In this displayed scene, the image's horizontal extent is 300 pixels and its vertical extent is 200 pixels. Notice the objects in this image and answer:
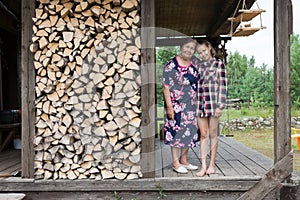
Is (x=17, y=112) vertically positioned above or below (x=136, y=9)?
below

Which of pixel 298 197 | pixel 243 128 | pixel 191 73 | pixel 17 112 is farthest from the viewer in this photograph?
pixel 243 128

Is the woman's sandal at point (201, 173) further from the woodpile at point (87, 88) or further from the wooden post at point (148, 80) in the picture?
the woodpile at point (87, 88)

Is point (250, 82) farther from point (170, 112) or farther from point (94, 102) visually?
point (94, 102)

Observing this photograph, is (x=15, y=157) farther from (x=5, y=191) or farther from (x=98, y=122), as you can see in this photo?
(x=98, y=122)

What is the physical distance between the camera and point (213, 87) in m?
3.78

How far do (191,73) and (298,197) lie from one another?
1.67 metres

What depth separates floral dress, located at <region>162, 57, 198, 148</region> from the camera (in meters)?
3.85

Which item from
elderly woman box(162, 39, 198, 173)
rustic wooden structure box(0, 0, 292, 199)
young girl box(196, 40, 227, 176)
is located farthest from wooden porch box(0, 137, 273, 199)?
elderly woman box(162, 39, 198, 173)

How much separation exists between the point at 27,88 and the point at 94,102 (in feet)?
2.28

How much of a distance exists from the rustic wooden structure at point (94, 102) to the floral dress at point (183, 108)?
43 cm

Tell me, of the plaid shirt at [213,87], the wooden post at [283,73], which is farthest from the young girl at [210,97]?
the wooden post at [283,73]

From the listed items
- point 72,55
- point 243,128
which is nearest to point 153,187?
point 72,55

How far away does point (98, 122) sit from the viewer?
3514 millimetres

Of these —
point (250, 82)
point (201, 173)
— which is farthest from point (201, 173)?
point (250, 82)
